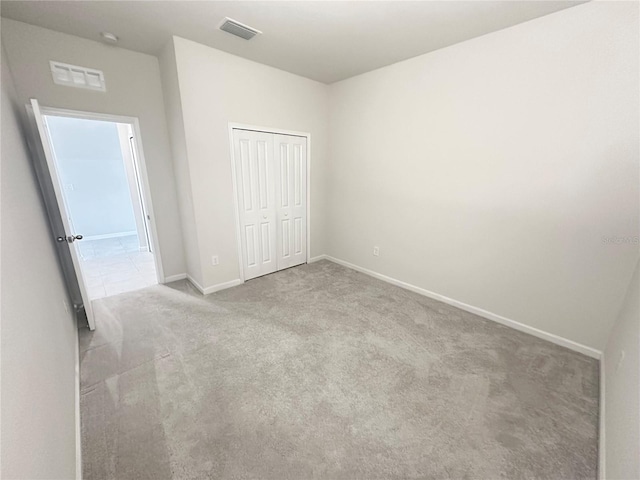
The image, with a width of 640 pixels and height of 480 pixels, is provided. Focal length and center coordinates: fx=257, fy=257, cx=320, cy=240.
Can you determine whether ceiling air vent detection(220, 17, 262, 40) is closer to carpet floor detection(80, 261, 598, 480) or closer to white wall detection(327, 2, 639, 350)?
white wall detection(327, 2, 639, 350)

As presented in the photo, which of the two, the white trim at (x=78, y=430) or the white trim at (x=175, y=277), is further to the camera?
the white trim at (x=175, y=277)

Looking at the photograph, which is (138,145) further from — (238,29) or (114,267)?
(114,267)

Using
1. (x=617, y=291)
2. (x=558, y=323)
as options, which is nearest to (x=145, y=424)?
(x=558, y=323)

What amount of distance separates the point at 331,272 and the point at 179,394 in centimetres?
248

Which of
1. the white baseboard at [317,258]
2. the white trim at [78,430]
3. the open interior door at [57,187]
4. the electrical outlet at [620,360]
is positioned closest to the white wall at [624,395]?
the electrical outlet at [620,360]

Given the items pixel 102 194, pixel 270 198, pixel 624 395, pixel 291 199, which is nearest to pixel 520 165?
pixel 624 395

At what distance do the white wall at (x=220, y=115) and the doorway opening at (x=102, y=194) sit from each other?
1.40 meters

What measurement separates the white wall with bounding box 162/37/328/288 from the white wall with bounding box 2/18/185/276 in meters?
0.31

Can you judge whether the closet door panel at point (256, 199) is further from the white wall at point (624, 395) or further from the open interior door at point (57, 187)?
the white wall at point (624, 395)

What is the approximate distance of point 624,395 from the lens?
1372mm

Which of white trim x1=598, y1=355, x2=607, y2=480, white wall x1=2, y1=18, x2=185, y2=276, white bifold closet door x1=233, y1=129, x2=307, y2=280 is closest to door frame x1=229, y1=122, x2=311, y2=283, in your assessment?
white bifold closet door x1=233, y1=129, x2=307, y2=280

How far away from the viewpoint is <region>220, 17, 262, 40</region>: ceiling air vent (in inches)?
86.7

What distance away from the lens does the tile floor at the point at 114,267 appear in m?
3.32

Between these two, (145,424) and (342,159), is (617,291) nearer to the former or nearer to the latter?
(342,159)
